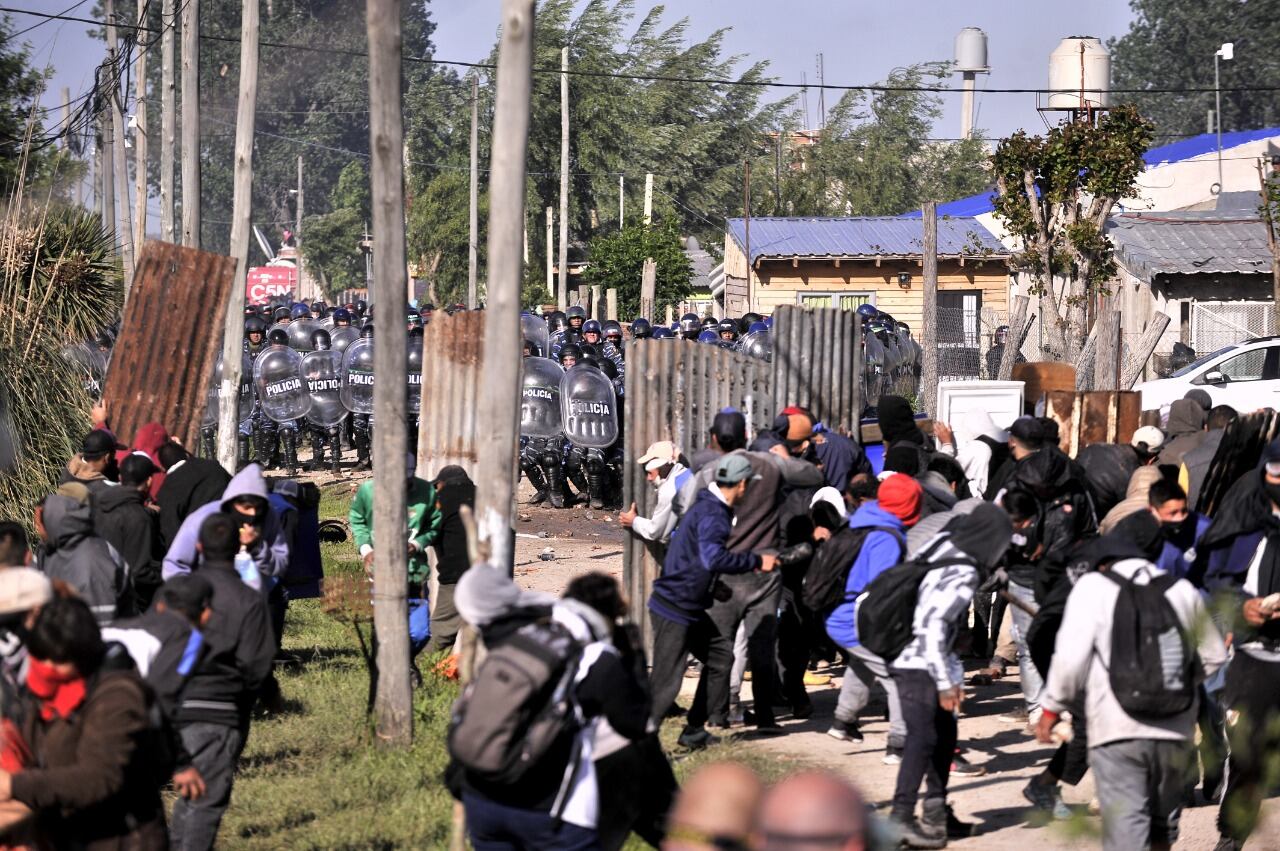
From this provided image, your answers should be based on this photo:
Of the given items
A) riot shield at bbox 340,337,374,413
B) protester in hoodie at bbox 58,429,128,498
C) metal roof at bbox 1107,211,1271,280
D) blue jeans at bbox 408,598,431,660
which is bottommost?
blue jeans at bbox 408,598,431,660

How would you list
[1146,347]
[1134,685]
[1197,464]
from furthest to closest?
[1146,347]
[1197,464]
[1134,685]

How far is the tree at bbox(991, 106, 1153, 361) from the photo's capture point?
2052 cm

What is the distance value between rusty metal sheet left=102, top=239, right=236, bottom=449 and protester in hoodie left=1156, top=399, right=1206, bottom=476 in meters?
7.64

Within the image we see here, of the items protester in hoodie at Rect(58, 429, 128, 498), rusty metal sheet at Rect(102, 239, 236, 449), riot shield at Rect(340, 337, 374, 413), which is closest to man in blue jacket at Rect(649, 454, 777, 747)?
protester in hoodie at Rect(58, 429, 128, 498)

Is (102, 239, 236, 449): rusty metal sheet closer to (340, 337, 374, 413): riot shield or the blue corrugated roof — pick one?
(340, 337, 374, 413): riot shield

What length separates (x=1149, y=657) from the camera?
584 cm

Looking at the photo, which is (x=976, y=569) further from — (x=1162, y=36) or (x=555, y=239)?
(x=1162, y=36)

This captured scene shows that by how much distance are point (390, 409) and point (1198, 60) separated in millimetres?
74842

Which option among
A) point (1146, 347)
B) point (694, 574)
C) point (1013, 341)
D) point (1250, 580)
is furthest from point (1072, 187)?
point (1250, 580)

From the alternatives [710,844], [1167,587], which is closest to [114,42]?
[1167,587]

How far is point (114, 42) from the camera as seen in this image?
33.8 meters

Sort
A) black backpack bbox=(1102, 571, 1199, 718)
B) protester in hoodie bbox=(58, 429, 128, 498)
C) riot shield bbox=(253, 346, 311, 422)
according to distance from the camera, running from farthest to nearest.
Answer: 1. riot shield bbox=(253, 346, 311, 422)
2. protester in hoodie bbox=(58, 429, 128, 498)
3. black backpack bbox=(1102, 571, 1199, 718)

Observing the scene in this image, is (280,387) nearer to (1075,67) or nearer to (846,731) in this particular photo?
(846,731)

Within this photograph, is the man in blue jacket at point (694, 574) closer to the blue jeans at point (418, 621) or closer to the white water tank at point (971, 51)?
the blue jeans at point (418, 621)
